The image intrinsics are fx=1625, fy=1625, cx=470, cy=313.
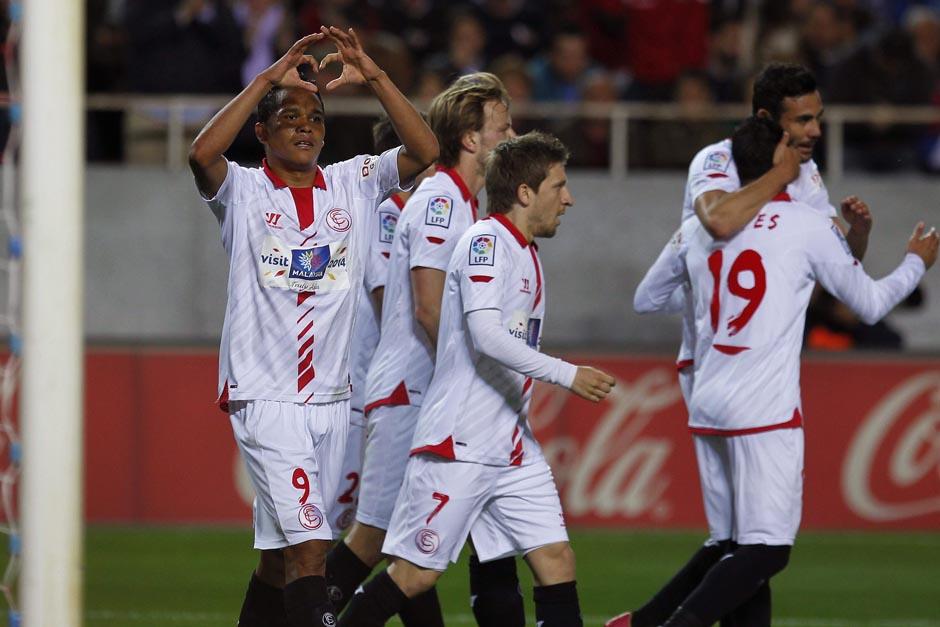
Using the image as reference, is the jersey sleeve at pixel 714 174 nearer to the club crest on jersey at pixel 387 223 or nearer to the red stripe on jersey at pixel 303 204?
the club crest on jersey at pixel 387 223

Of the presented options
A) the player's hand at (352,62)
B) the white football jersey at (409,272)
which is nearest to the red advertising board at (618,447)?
the white football jersey at (409,272)

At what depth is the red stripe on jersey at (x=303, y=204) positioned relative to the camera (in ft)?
17.4

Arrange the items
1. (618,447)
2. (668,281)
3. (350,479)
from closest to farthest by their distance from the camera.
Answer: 1. (668,281)
2. (350,479)
3. (618,447)

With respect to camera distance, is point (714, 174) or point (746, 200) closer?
point (746, 200)

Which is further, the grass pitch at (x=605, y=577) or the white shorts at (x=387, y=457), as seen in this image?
the grass pitch at (x=605, y=577)

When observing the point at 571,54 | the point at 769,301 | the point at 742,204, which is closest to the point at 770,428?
the point at 769,301

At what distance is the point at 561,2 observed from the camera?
13492 millimetres

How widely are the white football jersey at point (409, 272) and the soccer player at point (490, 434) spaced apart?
308 mm

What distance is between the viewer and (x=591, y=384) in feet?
16.8

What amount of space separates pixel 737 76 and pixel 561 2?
1.74 metres

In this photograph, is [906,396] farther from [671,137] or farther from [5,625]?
[5,625]

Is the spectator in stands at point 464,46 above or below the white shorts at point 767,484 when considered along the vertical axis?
above

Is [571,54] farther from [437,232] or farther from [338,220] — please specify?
[338,220]

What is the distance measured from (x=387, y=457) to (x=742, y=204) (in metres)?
1.58
